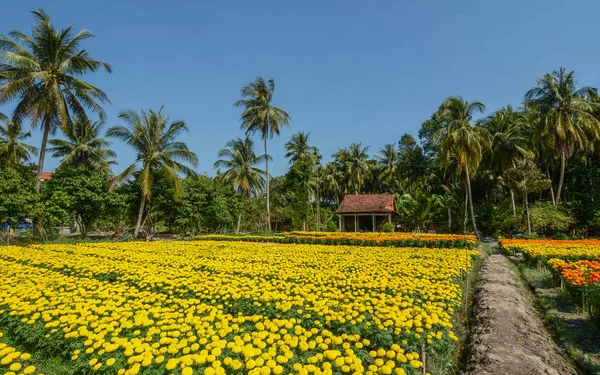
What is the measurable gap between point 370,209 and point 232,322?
28528 millimetres

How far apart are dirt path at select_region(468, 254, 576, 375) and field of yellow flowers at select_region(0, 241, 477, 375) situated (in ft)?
1.56

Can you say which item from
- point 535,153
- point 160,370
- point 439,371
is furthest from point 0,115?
point 535,153

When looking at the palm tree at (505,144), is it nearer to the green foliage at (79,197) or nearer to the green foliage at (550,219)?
the green foliage at (550,219)

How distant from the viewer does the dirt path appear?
3.52 meters

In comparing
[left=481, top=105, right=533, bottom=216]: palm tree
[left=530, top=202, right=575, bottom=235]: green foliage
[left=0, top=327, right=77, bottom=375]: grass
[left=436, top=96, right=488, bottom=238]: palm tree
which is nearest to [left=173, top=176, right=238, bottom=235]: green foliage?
[left=436, top=96, right=488, bottom=238]: palm tree

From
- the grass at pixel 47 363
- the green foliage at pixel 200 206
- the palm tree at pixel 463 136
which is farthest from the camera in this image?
the green foliage at pixel 200 206

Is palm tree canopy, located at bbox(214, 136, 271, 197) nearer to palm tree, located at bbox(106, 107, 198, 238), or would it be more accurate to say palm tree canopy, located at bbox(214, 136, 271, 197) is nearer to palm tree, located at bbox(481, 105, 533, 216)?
palm tree, located at bbox(106, 107, 198, 238)

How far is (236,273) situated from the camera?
279 inches

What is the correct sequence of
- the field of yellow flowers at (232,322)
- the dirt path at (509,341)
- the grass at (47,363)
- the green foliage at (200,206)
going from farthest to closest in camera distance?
the green foliage at (200,206) < the dirt path at (509,341) < the grass at (47,363) < the field of yellow flowers at (232,322)

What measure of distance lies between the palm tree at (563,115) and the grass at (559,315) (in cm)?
2089

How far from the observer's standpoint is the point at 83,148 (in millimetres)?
25766

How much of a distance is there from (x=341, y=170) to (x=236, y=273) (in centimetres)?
4085

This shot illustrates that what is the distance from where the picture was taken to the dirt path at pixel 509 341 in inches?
139

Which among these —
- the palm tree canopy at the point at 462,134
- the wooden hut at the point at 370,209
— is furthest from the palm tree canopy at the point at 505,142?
the wooden hut at the point at 370,209
